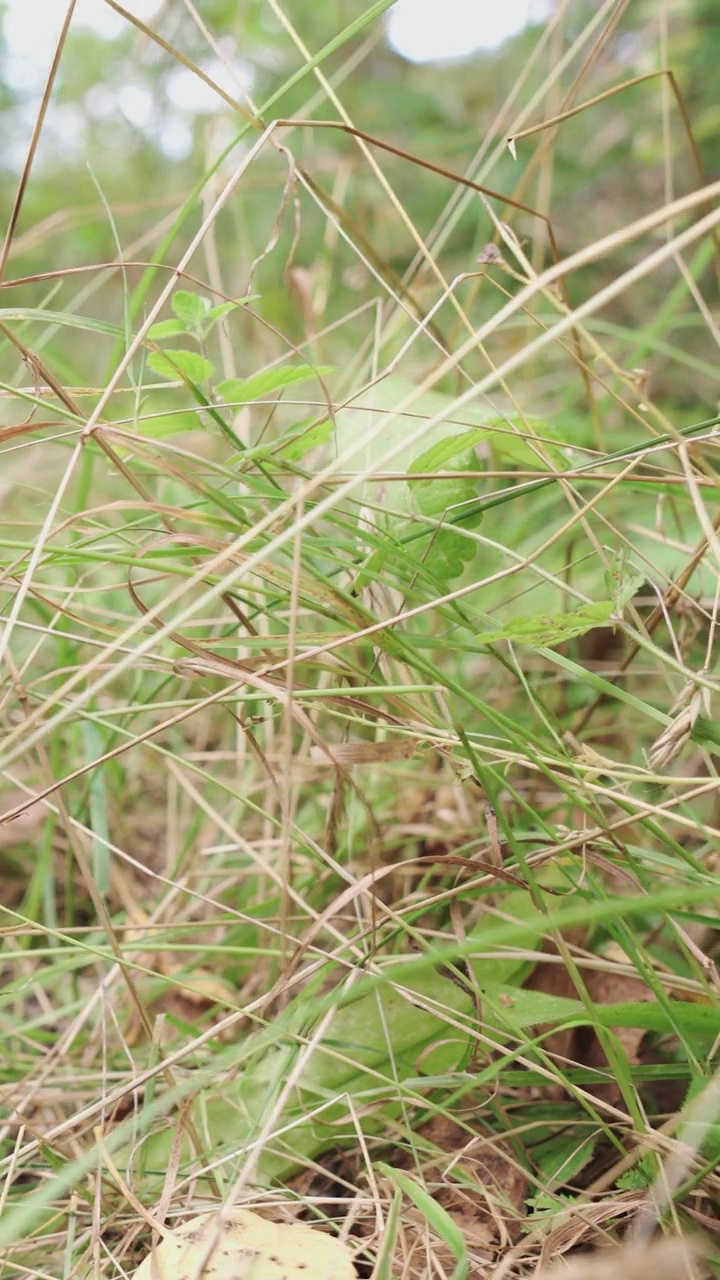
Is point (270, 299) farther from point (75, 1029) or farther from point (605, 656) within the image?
point (75, 1029)

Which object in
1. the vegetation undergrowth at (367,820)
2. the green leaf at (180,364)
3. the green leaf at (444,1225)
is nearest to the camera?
the green leaf at (444,1225)

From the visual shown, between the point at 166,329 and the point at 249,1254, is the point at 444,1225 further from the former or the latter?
the point at 166,329

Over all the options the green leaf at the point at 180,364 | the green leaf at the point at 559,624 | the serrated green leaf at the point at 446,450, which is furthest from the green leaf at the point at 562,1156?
the green leaf at the point at 180,364

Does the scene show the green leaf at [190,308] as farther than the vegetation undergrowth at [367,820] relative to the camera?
Yes

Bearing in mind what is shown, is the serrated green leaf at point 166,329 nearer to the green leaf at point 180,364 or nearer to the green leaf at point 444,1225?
the green leaf at point 180,364

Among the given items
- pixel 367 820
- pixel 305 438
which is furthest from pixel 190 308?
pixel 367 820

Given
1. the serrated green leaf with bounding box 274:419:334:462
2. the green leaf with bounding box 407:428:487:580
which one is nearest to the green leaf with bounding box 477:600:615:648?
the green leaf with bounding box 407:428:487:580
